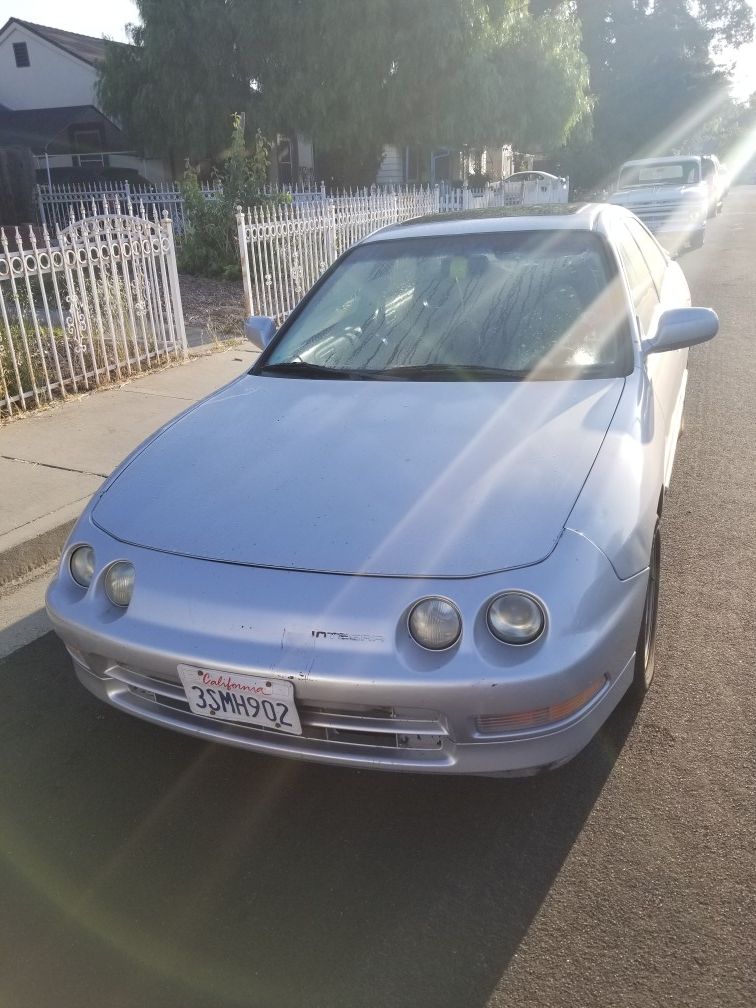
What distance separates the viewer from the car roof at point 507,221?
3839mm

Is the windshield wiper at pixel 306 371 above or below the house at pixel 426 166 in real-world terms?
below

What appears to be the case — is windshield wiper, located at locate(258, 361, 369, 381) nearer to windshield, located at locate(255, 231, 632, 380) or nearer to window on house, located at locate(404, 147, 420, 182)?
windshield, located at locate(255, 231, 632, 380)

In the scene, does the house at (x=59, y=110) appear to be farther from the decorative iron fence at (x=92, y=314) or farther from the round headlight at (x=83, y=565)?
the round headlight at (x=83, y=565)

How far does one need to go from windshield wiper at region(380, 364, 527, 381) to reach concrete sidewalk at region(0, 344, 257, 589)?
84.6 inches

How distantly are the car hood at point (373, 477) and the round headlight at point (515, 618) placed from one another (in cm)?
10

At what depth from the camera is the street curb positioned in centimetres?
413

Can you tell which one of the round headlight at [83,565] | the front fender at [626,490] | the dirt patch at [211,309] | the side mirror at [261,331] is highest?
the side mirror at [261,331]

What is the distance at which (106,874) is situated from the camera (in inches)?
92.4

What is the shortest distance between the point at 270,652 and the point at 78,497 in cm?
304

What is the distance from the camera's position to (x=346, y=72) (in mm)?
21812

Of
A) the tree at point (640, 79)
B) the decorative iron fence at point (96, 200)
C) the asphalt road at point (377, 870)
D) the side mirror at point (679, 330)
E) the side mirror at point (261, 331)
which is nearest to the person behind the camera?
the asphalt road at point (377, 870)

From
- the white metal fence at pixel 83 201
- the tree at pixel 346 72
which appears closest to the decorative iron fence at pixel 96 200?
the white metal fence at pixel 83 201

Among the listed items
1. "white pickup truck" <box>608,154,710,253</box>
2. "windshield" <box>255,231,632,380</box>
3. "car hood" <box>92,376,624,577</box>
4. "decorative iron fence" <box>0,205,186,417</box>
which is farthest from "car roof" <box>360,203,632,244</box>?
"white pickup truck" <box>608,154,710,253</box>

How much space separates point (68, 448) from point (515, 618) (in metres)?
4.37
